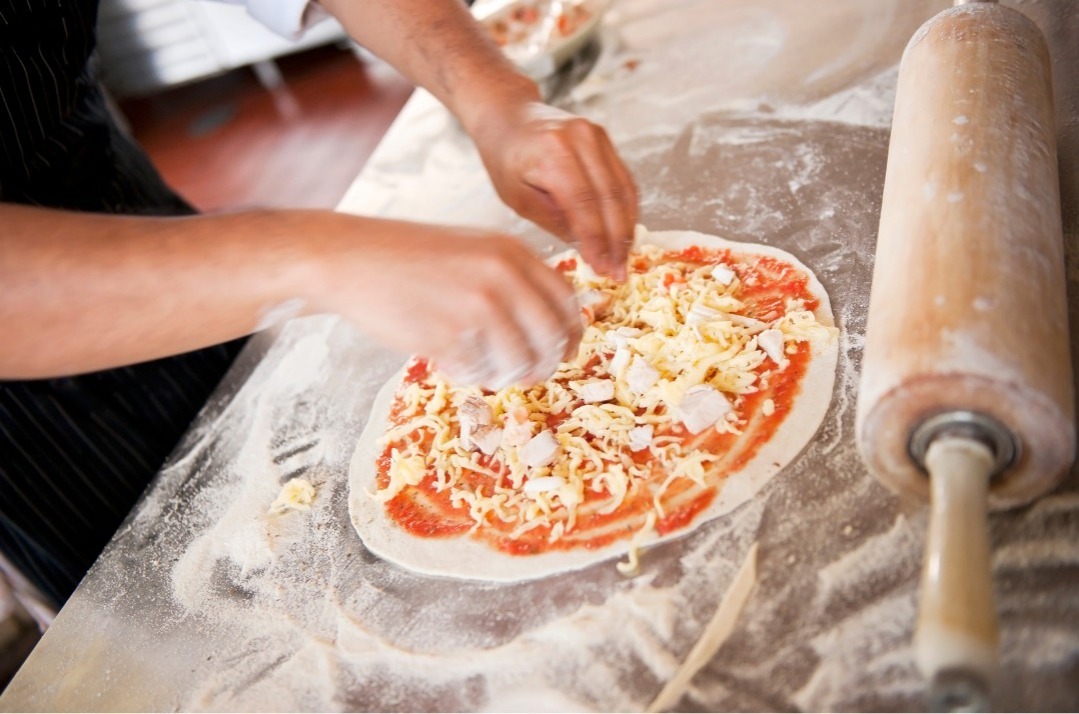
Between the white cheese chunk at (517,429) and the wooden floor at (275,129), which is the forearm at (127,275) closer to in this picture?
the white cheese chunk at (517,429)

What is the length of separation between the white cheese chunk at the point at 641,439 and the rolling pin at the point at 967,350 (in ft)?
1.30

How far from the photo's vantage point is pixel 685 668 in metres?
1.02

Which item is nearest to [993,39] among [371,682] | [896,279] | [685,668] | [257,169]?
[896,279]

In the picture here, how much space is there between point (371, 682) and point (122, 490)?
873mm

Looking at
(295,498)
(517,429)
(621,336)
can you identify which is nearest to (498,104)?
(621,336)

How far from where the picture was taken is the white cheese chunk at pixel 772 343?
1.33 m

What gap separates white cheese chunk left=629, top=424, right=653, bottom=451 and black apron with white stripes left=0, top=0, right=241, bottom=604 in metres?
1.14

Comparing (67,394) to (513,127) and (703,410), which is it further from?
(703,410)

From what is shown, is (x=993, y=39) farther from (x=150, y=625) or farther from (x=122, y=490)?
(x=122, y=490)

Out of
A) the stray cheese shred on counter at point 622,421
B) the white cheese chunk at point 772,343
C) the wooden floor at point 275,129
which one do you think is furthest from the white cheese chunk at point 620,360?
the wooden floor at point 275,129

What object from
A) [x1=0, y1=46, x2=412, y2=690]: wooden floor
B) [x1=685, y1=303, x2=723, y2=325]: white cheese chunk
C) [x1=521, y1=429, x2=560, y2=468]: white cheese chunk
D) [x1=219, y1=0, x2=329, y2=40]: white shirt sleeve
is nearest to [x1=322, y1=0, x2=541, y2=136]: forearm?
[x1=219, y1=0, x2=329, y2=40]: white shirt sleeve

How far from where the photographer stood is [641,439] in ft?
4.26

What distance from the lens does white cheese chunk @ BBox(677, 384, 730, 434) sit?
49.9 inches

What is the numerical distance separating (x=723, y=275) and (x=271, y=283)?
0.84 m
